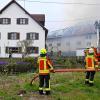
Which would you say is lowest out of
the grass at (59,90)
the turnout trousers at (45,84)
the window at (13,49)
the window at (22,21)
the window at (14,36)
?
the grass at (59,90)

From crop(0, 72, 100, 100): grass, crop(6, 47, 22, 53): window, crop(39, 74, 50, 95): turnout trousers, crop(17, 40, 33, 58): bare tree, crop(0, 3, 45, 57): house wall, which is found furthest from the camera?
crop(0, 3, 45, 57): house wall

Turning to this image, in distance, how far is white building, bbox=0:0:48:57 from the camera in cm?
6488

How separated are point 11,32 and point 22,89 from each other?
49378 mm

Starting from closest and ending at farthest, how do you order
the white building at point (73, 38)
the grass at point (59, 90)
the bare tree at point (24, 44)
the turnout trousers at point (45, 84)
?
the grass at point (59, 90), the turnout trousers at point (45, 84), the bare tree at point (24, 44), the white building at point (73, 38)

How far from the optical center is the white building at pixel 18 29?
213 feet

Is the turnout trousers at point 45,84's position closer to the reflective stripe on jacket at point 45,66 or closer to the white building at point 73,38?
the reflective stripe on jacket at point 45,66

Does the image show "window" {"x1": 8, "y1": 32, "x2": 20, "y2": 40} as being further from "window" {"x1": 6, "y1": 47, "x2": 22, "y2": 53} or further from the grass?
the grass

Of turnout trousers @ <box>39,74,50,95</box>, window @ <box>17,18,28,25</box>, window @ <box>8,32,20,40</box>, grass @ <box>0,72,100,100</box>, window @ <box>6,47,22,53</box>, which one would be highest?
window @ <box>17,18,28,25</box>

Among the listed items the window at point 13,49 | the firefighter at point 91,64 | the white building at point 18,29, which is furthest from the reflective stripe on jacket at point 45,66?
the white building at point 18,29

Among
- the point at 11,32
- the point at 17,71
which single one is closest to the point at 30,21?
the point at 11,32

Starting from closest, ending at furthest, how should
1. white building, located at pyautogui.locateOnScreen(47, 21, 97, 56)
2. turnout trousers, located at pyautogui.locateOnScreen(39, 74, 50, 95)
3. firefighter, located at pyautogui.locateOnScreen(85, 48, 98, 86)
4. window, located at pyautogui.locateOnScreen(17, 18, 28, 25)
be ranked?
turnout trousers, located at pyautogui.locateOnScreen(39, 74, 50, 95), firefighter, located at pyautogui.locateOnScreen(85, 48, 98, 86), window, located at pyautogui.locateOnScreen(17, 18, 28, 25), white building, located at pyautogui.locateOnScreen(47, 21, 97, 56)

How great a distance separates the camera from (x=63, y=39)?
349 ft

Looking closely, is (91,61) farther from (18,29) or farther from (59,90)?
(18,29)

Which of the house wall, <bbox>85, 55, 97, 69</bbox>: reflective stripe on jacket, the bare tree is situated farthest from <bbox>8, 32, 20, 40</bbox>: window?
<bbox>85, 55, 97, 69</bbox>: reflective stripe on jacket
